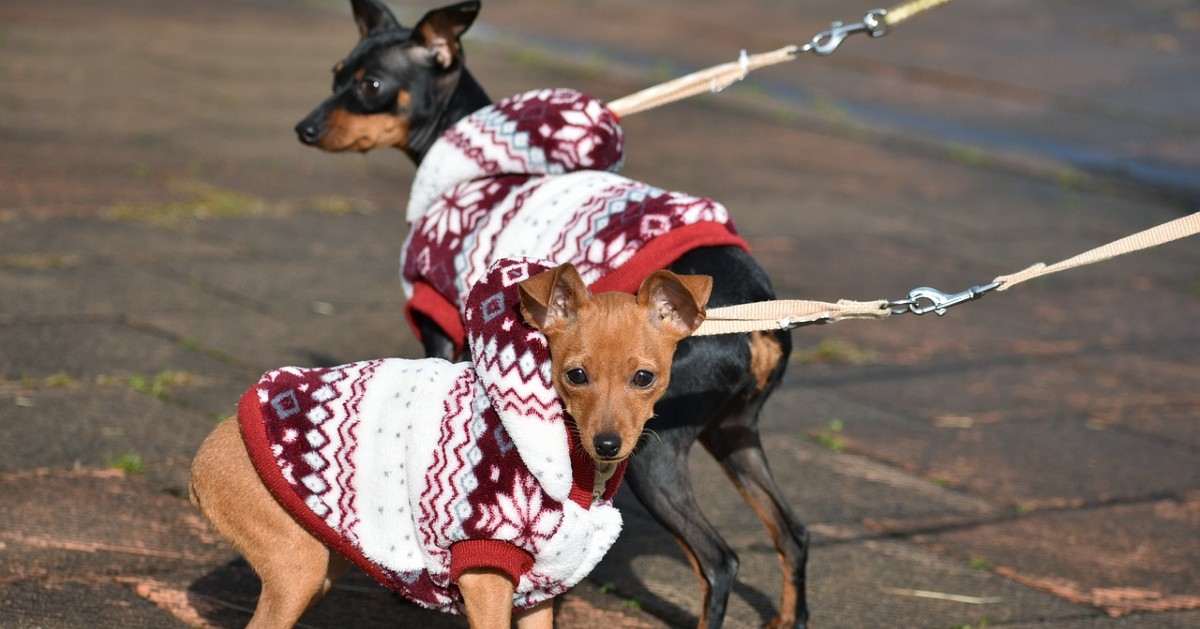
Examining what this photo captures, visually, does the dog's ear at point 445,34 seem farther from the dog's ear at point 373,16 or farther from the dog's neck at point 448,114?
the dog's ear at point 373,16

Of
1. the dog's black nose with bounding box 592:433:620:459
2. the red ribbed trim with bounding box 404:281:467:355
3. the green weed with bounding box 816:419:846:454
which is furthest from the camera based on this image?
the green weed with bounding box 816:419:846:454

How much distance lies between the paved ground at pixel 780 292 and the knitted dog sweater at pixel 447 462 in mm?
947

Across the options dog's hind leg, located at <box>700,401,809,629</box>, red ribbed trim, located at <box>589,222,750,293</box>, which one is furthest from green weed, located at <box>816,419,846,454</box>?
red ribbed trim, located at <box>589,222,750,293</box>

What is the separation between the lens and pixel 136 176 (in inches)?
388

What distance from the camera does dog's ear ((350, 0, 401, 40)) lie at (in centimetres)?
573

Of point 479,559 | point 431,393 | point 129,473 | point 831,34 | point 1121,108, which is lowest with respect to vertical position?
point 1121,108

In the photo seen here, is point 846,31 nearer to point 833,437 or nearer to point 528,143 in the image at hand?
point 528,143

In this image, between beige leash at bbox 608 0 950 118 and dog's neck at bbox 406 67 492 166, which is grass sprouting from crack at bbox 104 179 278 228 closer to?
dog's neck at bbox 406 67 492 166

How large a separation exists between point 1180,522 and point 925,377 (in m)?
1.84

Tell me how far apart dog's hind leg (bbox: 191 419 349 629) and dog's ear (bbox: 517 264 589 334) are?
774 mm

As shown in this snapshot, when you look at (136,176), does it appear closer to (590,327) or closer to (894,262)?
(894,262)

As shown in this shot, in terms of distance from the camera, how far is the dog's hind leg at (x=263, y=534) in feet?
11.5

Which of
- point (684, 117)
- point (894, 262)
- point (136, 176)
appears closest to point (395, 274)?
point (136, 176)

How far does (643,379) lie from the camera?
3393 millimetres
